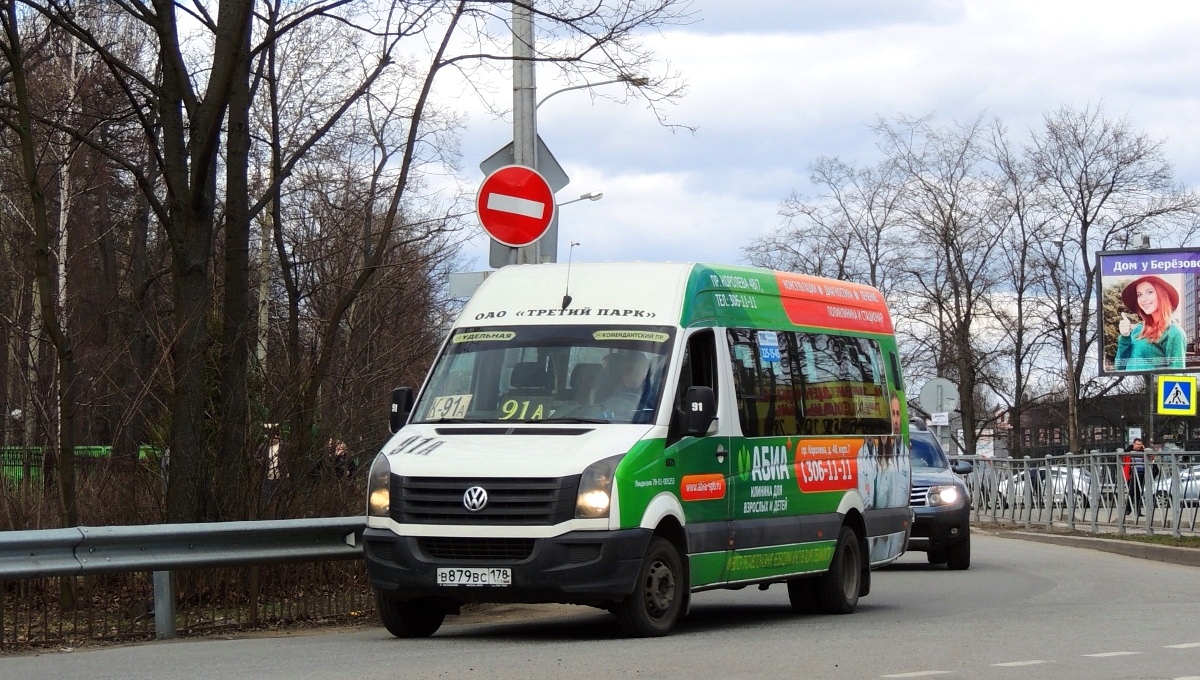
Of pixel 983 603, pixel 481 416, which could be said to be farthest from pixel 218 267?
pixel 983 603

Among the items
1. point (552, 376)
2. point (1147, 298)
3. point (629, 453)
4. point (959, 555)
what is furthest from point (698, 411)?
point (1147, 298)

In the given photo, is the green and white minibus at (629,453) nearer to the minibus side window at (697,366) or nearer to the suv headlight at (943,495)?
the minibus side window at (697,366)

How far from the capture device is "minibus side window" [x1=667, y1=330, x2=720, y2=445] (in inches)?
456

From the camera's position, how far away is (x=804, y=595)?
1377 centimetres

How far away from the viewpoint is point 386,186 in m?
25.4

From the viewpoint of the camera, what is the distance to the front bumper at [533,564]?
10.4 m

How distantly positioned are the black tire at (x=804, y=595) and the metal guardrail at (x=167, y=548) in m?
3.46

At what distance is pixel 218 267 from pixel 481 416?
529 centimetres

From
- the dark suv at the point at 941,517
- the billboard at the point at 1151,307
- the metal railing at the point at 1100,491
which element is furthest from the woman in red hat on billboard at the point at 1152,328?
the dark suv at the point at 941,517

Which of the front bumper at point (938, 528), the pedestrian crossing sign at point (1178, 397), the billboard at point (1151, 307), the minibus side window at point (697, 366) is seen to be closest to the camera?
the minibus side window at point (697, 366)

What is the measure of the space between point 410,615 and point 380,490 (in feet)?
3.11

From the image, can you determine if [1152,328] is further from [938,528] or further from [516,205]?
[516,205]

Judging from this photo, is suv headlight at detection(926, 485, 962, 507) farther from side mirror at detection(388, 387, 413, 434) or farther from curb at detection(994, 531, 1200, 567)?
side mirror at detection(388, 387, 413, 434)

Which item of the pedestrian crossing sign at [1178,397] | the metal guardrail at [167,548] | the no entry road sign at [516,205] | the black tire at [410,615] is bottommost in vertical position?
the black tire at [410,615]
